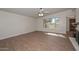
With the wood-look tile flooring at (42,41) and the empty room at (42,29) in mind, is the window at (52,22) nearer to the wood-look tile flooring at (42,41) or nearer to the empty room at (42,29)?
the empty room at (42,29)

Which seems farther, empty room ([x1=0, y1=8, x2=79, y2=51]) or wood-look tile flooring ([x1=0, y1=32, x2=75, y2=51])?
wood-look tile flooring ([x1=0, y1=32, x2=75, y2=51])

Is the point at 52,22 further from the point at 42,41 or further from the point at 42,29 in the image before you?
the point at 42,41

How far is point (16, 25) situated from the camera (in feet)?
5.33

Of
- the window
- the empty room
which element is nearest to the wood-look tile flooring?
the empty room

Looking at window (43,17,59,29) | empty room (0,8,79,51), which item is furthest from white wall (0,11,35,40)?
window (43,17,59,29)

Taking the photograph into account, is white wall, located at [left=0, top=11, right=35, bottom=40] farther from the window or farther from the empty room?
the window

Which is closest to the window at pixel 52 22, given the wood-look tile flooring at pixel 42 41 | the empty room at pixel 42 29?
the empty room at pixel 42 29

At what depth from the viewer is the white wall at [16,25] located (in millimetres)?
1529

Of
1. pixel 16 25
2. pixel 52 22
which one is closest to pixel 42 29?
pixel 52 22

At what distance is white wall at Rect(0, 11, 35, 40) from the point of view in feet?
5.02

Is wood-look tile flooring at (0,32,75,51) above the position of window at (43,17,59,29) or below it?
below

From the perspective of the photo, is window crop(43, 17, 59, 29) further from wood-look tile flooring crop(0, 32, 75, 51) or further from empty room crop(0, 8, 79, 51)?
wood-look tile flooring crop(0, 32, 75, 51)

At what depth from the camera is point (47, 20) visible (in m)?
1.43
